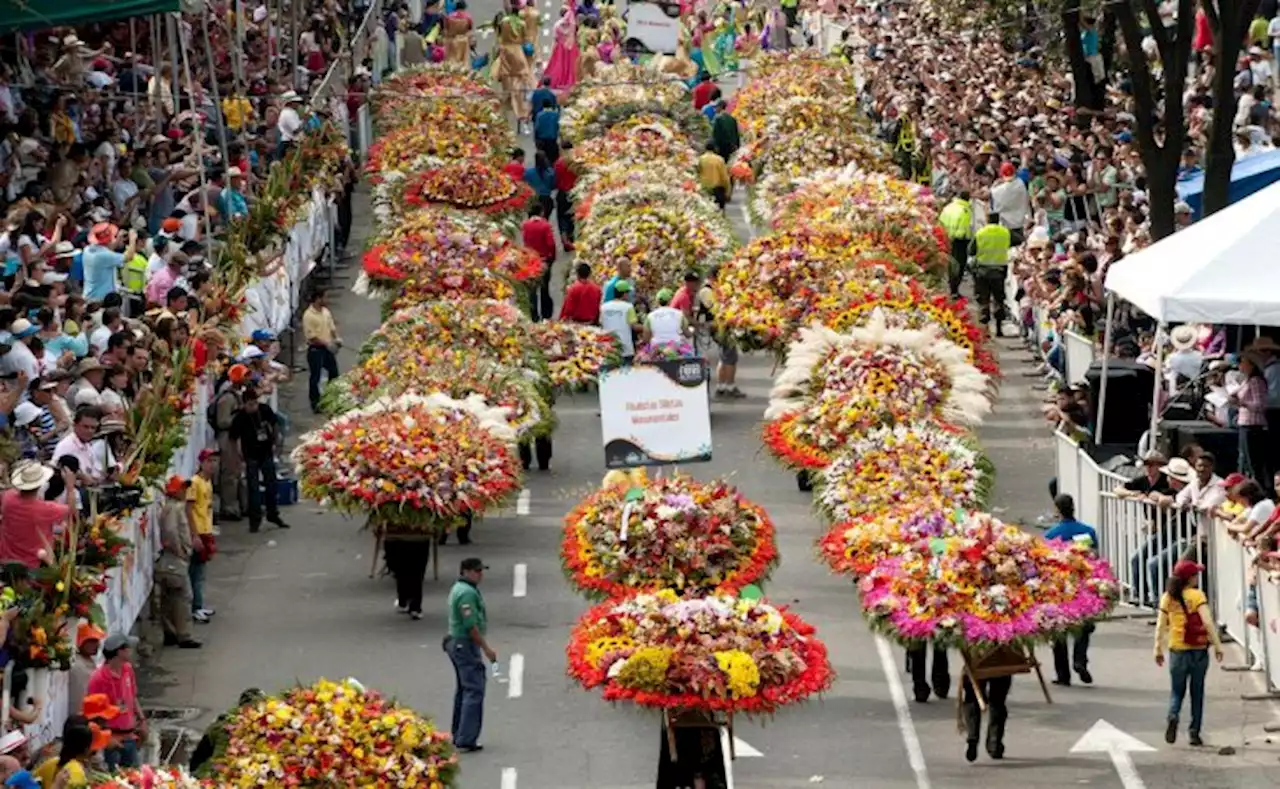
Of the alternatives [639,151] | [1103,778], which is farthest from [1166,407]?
[639,151]

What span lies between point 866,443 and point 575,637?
600cm

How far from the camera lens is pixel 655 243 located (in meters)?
36.4

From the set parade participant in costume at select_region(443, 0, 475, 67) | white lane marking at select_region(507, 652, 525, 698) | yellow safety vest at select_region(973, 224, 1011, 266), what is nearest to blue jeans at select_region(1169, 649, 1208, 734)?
white lane marking at select_region(507, 652, 525, 698)

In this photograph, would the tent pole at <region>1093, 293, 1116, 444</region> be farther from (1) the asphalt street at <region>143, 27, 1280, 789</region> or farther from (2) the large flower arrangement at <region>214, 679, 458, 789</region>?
(2) the large flower arrangement at <region>214, 679, 458, 789</region>

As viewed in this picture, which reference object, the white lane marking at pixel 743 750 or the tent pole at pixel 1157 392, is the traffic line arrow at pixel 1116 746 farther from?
the tent pole at pixel 1157 392

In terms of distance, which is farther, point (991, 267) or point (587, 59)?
point (587, 59)

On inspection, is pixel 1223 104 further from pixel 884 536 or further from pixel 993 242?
pixel 884 536

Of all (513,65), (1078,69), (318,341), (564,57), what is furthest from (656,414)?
(564,57)

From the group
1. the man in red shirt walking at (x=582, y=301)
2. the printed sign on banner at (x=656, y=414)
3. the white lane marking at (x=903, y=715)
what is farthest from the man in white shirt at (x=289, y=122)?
the white lane marking at (x=903, y=715)

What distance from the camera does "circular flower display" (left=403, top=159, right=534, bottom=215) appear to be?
1587 inches

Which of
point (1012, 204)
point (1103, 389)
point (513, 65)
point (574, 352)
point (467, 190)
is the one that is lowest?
point (1103, 389)

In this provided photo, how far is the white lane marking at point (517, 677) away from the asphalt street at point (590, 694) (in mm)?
18

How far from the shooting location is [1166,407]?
29.5 meters

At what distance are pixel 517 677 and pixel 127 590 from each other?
3.07 metres
